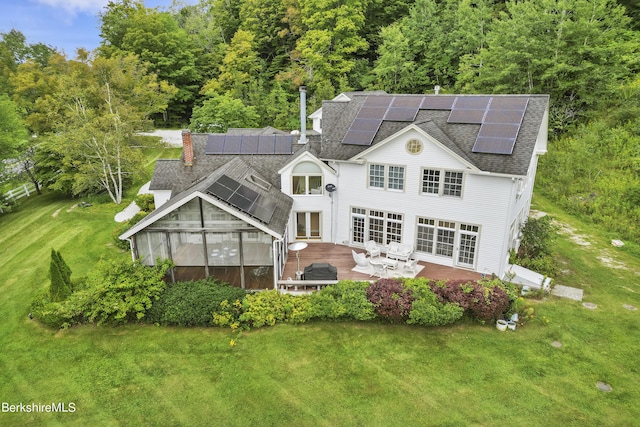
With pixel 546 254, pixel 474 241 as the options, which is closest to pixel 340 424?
pixel 474 241

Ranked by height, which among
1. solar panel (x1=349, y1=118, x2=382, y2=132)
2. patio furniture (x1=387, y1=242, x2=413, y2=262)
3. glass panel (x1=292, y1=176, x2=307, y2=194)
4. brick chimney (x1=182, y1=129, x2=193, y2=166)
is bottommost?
patio furniture (x1=387, y1=242, x2=413, y2=262)

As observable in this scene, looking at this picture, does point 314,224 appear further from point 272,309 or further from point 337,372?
point 337,372

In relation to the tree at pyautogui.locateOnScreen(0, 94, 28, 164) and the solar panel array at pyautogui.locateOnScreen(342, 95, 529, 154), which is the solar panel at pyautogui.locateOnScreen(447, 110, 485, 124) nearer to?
the solar panel array at pyautogui.locateOnScreen(342, 95, 529, 154)

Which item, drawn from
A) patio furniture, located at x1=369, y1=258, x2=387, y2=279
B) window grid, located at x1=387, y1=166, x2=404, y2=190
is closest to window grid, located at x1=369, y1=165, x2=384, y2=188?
window grid, located at x1=387, y1=166, x2=404, y2=190

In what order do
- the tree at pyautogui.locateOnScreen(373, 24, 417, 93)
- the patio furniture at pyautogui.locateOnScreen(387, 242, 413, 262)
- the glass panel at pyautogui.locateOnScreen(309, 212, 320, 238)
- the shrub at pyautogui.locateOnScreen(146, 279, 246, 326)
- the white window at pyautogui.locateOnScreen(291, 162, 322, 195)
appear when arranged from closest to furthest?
the shrub at pyautogui.locateOnScreen(146, 279, 246, 326) → the patio furniture at pyautogui.locateOnScreen(387, 242, 413, 262) → the white window at pyautogui.locateOnScreen(291, 162, 322, 195) → the glass panel at pyautogui.locateOnScreen(309, 212, 320, 238) → the tree at pyautogui.locateOnScreen(373, 24, 417, 93)

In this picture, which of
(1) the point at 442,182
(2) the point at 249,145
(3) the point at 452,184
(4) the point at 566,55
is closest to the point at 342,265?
(1) the point at 442,182

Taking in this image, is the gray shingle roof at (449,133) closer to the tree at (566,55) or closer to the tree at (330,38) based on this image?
the tree at (566,55)
